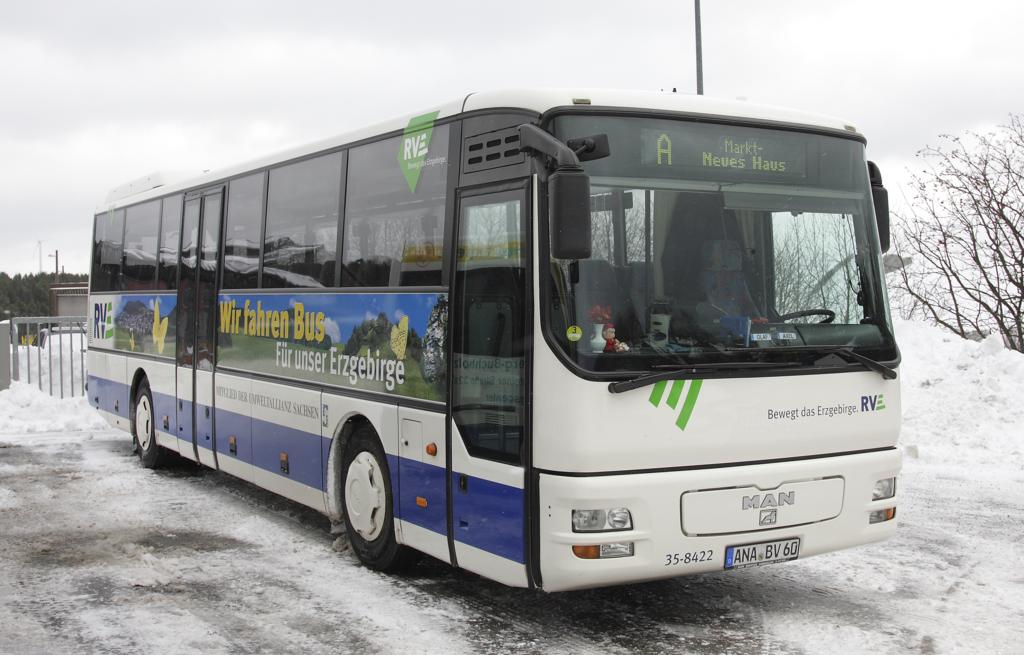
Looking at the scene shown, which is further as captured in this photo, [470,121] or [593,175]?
[470,121]

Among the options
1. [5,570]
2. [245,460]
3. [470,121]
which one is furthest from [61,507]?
[470,121]

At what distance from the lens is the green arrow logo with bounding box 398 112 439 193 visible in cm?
732

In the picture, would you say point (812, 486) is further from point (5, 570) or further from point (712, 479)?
point (5, 570)

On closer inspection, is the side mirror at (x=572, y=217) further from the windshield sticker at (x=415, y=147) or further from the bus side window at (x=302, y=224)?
the bus side window at (x=302, y=224)

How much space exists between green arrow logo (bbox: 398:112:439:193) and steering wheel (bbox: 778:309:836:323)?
2570mm

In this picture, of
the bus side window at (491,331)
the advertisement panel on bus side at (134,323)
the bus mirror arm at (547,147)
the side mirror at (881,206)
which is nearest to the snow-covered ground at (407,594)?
the bus side window at (491,331)

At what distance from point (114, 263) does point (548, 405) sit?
10.2 metres

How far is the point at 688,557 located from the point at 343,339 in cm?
331

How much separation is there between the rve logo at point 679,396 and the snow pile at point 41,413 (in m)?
13.0

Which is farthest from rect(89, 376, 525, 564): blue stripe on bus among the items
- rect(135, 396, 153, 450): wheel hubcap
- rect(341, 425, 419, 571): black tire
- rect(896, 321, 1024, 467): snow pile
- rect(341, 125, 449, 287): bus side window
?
rect(896, 321, 1024, 467): snow pile

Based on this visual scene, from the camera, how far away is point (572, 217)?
5.57 metres

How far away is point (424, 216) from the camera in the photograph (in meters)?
7.24

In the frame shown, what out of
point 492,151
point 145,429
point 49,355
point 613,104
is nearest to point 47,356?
point 49,355

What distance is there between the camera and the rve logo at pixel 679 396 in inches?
234
